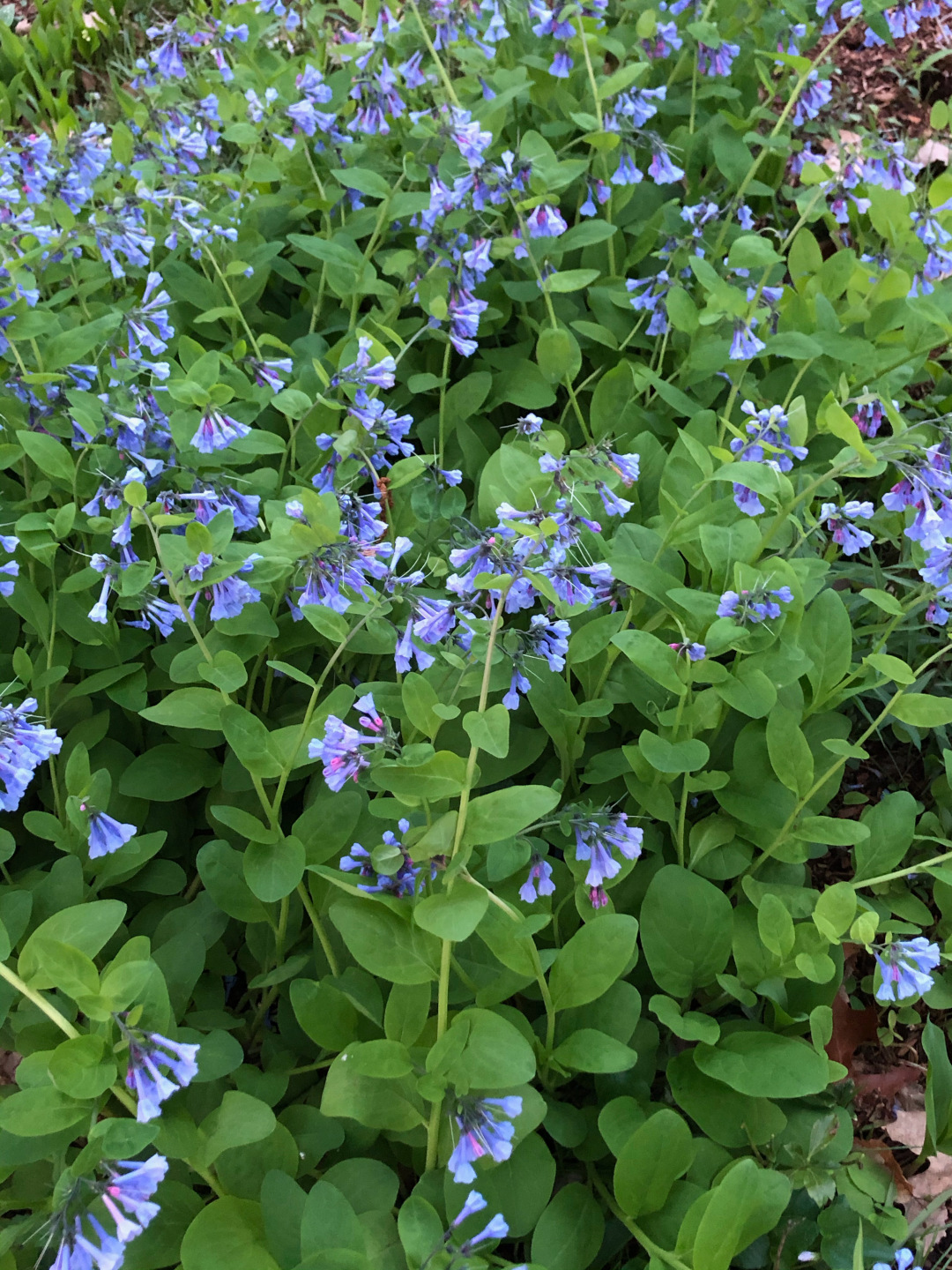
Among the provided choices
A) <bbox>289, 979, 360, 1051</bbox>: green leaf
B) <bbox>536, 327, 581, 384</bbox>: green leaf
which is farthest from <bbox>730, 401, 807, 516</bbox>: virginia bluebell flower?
<bbox>289, 979, 360, 1051</bbox>: green leaf

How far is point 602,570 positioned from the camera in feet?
5.28

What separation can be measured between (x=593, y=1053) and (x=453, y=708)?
1.95ft

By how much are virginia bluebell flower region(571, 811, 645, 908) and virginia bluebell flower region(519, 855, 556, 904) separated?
8 centimetres

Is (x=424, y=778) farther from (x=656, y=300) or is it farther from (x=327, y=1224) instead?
(x=656, y=300)

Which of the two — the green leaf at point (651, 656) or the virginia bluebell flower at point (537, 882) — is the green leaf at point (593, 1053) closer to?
the virginia bluebell flower at point (537, 882)

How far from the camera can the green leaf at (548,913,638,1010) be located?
57.6 inches

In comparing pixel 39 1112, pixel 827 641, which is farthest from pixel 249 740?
pixel 827 641

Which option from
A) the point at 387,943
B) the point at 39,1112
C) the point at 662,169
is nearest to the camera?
the point at 39,1112

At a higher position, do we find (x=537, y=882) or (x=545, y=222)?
(x=545, y=222)

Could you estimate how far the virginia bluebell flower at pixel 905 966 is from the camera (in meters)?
1.48

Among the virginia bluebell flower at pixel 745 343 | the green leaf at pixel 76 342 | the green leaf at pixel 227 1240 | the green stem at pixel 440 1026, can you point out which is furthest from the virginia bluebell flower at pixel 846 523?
the green leaf at pixel 76 342

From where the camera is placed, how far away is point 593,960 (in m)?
1.48

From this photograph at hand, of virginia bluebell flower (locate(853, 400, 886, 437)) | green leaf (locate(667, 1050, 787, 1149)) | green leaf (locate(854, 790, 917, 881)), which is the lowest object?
green leaf (locate(667, 1050, 787, 1149))

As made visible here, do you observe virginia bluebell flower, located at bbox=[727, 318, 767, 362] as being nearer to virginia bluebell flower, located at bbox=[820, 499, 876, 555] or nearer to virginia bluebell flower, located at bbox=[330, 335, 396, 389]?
virginia bluebell flower, located at bbox=[820, 499, 876, 555]
